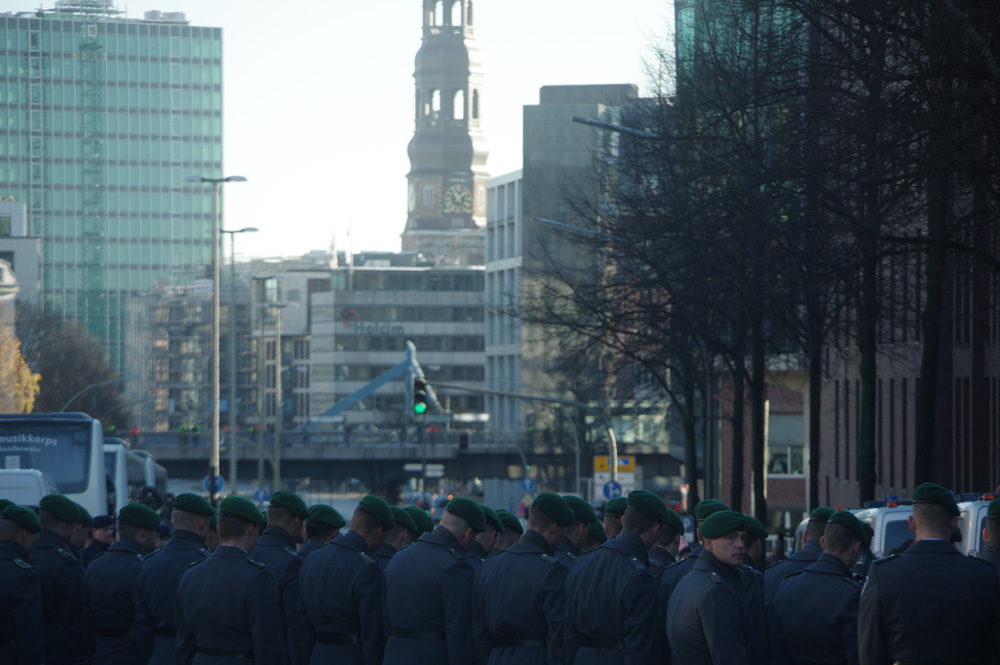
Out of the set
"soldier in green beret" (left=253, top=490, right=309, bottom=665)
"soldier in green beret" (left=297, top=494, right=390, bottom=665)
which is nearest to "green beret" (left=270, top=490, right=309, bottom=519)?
"soldier in green beret" (left=253, top=490, right=309, bottom=665)

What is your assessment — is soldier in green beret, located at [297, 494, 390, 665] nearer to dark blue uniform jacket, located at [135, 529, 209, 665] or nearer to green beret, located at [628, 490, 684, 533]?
dark blue uniform jacket, located at [135, 529, 209, 665]

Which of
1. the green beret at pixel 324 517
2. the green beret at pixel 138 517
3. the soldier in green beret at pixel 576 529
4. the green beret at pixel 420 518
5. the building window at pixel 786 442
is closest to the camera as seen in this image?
the soldier in green beret at pixel 576 529

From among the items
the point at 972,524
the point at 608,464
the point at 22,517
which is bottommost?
the point at 608,464

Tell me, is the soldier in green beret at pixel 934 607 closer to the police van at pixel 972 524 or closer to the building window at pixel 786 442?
the police van at pixel 972 524

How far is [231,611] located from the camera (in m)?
8.71

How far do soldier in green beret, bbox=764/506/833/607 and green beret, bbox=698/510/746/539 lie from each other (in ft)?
5.55


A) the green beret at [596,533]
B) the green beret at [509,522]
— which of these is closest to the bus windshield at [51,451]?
the green beret at [509,522]

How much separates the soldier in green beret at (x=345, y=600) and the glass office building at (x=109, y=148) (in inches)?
6472

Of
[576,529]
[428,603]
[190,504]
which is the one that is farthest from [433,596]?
[190,504]

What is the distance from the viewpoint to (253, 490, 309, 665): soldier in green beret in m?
10.8

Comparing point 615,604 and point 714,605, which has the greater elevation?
point 714,605

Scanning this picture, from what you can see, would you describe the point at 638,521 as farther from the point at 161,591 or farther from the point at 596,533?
the point at 161,591

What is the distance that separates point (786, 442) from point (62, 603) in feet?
208

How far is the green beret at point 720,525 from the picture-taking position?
26.3 ft
